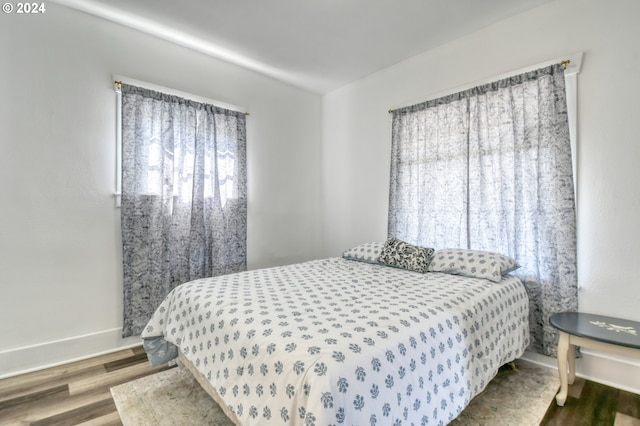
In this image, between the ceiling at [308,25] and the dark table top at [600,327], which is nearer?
the dark table top at [600,327]

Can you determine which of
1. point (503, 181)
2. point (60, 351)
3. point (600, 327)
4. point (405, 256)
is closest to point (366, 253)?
point (405, 256)

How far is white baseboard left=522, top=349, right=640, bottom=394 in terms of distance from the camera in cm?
197

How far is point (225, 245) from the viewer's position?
10.4 ft

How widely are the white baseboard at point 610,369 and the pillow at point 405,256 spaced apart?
1239 millimetres

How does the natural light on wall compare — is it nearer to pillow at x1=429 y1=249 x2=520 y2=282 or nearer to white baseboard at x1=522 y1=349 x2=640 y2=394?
pillow at x1=429 y1=249 x2=520 y2=282

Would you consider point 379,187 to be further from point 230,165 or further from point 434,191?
point 230,165

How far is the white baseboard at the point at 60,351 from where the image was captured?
7.13 ft

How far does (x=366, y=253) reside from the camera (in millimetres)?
2943

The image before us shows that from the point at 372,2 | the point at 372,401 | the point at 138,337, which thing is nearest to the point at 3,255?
the point at 138,337

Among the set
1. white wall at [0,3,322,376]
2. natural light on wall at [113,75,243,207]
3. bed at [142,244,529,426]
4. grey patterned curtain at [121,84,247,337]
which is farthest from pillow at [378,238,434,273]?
white wall at [0,3,322,376]

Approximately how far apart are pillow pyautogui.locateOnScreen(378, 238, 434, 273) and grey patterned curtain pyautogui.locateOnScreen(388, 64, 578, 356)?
41 centimetres

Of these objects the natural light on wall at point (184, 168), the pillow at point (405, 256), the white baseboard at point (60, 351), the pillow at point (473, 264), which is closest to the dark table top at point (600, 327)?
the pillow at point (473, 264)

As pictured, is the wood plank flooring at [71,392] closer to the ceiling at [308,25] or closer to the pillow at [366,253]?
the pillow at [366,253]

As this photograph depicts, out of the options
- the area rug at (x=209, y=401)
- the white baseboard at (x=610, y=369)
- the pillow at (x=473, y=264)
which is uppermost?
the pillow at (x=473, y=264)
